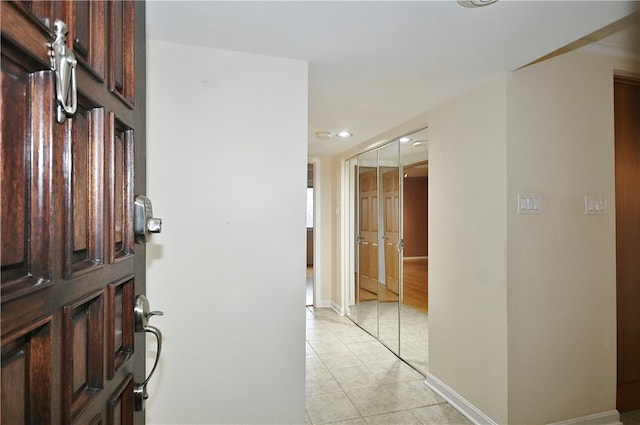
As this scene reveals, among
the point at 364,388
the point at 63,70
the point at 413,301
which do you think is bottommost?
the point at 364,388

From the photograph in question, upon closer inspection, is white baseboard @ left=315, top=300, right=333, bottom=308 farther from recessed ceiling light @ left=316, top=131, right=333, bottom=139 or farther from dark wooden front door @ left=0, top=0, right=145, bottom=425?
dark wooden front door @ left=0, top=0, right=145, bottom=425

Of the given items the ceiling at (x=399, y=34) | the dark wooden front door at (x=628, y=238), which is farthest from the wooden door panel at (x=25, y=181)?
the dark wooden front door at (x=628, y=238)

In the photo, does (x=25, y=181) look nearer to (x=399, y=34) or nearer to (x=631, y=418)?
(x=399, y=34)

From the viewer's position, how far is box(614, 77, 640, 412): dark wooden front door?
2.38m

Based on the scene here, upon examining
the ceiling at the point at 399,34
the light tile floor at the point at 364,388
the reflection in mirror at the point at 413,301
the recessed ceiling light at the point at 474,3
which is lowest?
the light tile floor at the point at 364,388

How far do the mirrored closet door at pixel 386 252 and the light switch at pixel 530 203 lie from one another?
1.19m

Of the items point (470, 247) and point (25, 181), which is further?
point (470, 247)

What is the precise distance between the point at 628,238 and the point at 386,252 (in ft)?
6.75

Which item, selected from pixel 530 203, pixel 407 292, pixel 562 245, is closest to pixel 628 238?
pixel 562 245

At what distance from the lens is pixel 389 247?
12.5ft

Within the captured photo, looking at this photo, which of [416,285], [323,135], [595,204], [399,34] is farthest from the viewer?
[416,285]

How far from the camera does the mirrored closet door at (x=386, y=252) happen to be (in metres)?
3.49

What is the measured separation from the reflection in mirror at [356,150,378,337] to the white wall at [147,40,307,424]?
7.40ft

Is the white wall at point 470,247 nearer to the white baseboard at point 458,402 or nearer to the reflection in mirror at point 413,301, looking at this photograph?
the white baseboard at point 458,402
